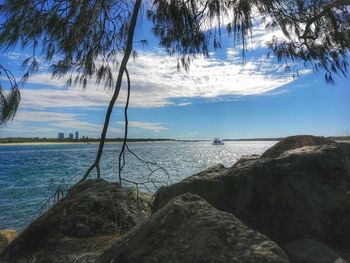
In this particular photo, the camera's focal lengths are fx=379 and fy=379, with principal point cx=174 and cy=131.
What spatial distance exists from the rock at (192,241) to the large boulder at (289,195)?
1554 mm

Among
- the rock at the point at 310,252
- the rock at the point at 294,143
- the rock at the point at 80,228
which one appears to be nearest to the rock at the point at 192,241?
the rock at the point at 80,228

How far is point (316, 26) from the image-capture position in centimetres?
602

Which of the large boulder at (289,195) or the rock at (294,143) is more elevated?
the rock at (294,143)

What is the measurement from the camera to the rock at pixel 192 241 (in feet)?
5.99

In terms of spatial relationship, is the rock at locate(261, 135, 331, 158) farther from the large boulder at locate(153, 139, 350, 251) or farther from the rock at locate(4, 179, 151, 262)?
the rock at locate(4, 179, 151, 262)

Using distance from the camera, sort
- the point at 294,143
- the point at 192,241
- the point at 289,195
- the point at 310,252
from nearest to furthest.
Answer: the point at 192,241 → the point at 310,252 → the point at 289,195 → the point at 294,143

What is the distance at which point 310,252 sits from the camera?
326 cm

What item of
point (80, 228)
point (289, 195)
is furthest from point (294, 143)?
point (80, 228)

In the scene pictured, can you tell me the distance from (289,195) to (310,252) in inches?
22.4

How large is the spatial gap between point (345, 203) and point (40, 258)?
2.81 m

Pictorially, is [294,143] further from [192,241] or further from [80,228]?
[192,241]

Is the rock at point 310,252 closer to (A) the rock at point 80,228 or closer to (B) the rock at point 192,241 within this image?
(A) the rock at point 80,228

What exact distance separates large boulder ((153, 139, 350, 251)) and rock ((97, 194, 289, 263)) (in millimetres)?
1554

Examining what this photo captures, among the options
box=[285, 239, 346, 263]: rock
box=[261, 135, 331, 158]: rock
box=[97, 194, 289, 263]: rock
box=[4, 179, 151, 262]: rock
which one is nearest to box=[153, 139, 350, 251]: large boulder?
box=[285, 239, 346, 263]: rock
